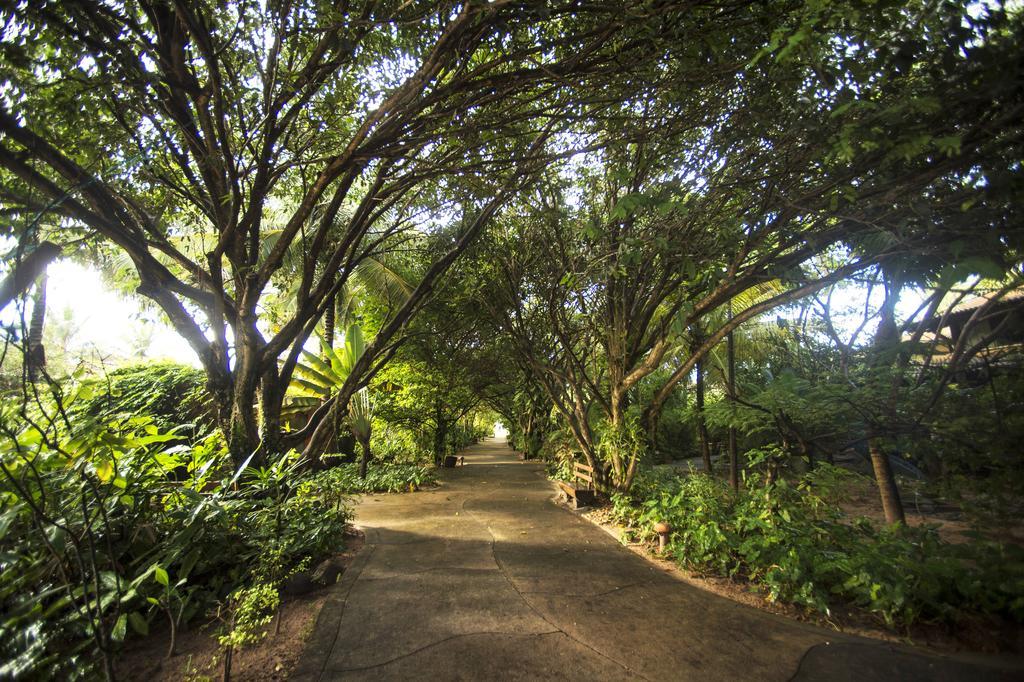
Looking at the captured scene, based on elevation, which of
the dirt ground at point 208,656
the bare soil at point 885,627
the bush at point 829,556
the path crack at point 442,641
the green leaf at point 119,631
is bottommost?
the bare soil at point 885,627

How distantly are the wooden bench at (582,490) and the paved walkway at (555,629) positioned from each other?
7.04 feet

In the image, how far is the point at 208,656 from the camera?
9.11 ft

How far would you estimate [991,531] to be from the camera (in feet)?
11.0

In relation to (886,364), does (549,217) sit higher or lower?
higher

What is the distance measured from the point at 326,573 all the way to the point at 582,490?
15.3 ft

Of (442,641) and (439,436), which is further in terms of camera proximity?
(439,436)

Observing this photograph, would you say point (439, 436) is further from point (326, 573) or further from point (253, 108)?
point (253, 108)

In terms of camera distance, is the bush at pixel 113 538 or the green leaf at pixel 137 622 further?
the green leaf at pixel 137 622

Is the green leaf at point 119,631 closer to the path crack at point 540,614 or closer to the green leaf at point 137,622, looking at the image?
the green leaf at point 137,622

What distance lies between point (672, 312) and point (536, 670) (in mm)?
4921

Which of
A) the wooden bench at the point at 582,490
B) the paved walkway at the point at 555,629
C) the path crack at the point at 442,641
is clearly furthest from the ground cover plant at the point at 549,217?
the wooden bench at the point at 582,490

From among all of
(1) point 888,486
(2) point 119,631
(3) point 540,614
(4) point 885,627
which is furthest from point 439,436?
(4) point 885,627

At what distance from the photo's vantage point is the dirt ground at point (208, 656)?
2605 millimetres

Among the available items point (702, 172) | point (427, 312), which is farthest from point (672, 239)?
point (427, 312)
